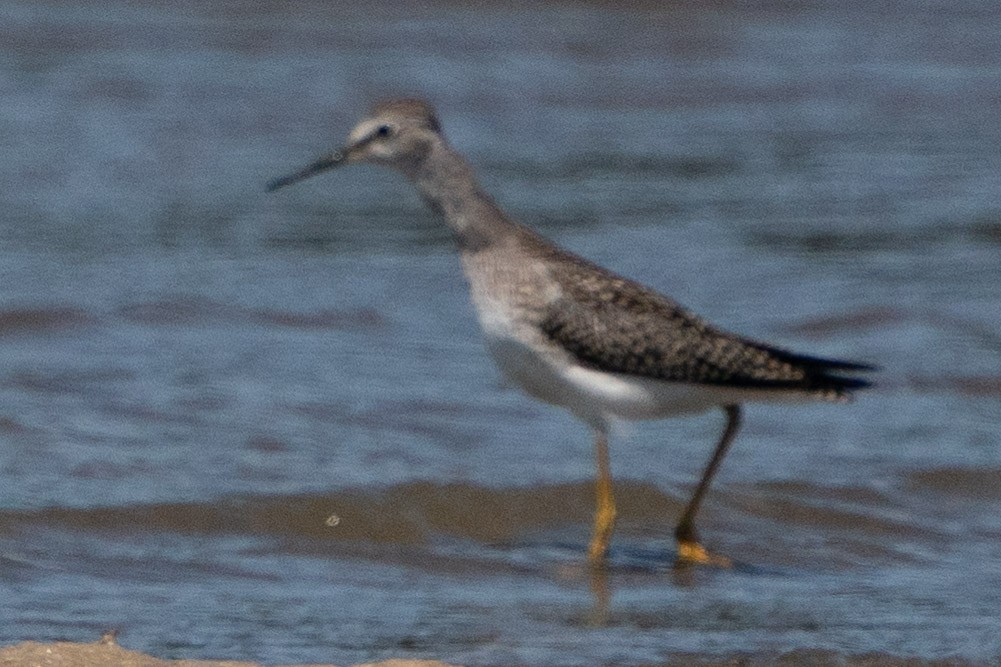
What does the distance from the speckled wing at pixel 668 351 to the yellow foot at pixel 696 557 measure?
0.57 meters

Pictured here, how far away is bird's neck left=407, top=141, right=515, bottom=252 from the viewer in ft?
21.8

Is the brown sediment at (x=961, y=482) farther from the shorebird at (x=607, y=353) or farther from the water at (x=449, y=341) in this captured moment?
the shorebird at (x=607, y=353)

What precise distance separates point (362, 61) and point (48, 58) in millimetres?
2395

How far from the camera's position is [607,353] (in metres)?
6.37

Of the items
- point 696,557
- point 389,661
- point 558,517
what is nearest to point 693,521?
point 696,557

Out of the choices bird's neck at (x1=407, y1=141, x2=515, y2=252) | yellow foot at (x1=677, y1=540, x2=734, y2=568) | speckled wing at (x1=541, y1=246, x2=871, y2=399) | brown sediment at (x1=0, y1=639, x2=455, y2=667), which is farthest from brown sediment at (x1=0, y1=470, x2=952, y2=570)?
brown sediment at (x1=0, y1=639, x2=455, y2=667)

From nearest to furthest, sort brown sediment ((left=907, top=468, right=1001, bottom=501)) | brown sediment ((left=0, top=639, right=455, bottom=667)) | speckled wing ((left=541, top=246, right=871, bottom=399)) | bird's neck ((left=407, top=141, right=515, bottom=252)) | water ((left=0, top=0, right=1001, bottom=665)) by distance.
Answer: brown sediment ((left=0, top=639, right=455, bottom=667)) → water ((left=0, top=0, right=1001, bottom=665)) → speckled wing ((left=541, top=246, right=871, bottom=399)) → bird's neck ((left=407, top=141, right=515, bottom=252)) → brown sediment ((left=907, top=468, right=1001, bottom=501))

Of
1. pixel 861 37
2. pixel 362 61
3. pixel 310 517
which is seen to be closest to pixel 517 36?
pixel 362 61

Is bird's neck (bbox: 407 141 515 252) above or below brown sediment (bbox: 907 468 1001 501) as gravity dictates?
above

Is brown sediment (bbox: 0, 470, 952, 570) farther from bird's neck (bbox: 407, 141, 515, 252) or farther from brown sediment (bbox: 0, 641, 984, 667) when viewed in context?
brown sediment (bbox: 0, 641, 984, 667)

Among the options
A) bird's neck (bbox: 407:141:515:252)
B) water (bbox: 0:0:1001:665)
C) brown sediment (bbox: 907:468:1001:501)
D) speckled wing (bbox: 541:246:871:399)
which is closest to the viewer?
water (bbox: 0:0:1001:665)

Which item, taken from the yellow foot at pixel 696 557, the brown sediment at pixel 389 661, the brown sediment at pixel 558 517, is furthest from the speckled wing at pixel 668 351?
the brown sediment at pixel 389 661

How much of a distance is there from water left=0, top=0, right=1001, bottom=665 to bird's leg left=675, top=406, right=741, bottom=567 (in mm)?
88

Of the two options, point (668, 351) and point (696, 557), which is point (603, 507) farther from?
point (668, 351)
